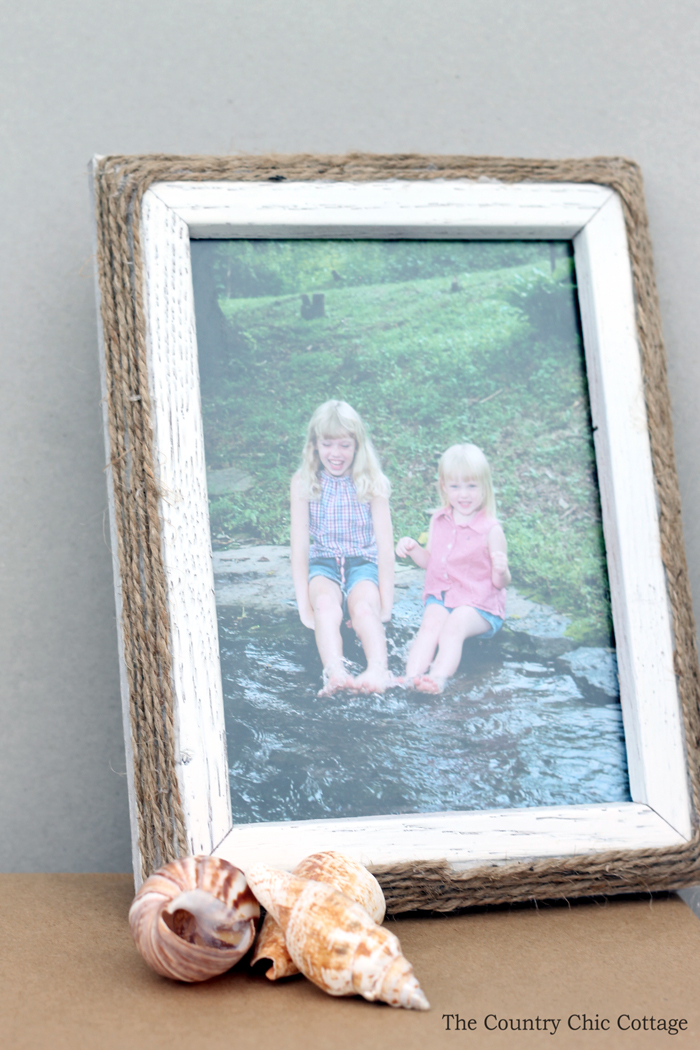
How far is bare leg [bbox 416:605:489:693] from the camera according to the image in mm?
734

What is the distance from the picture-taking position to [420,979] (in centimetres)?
57

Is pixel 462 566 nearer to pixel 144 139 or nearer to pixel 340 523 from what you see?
pixel 340 523

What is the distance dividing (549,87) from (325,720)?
78cm

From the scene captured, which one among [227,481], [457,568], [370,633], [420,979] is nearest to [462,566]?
[457,568]

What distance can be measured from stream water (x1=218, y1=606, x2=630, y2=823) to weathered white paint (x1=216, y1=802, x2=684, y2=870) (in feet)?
0.06

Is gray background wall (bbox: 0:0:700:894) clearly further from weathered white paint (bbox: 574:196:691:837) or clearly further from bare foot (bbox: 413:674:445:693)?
bare foot (bbox: 413:674:445:693)

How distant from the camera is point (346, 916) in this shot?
52cm

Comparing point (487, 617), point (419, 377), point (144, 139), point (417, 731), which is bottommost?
point (417, 731)

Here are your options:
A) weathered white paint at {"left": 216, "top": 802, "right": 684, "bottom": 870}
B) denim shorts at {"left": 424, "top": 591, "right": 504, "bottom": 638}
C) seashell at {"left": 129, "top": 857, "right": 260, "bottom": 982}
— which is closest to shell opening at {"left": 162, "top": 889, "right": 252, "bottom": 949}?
seashell at {"left": 129, "top": 857, "right": 260, "bottom": 982}

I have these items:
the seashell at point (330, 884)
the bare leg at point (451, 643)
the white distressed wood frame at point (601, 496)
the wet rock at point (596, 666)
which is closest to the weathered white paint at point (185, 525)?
the white distressed wood frame at point (601, 496)

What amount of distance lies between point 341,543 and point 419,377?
0.63ft

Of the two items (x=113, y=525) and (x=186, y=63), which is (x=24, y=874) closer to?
(x=113, y=525)

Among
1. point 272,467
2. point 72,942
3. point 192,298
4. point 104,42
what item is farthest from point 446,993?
point 104,42

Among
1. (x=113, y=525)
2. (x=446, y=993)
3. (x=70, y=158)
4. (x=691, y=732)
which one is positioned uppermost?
(x=70, y=158)
